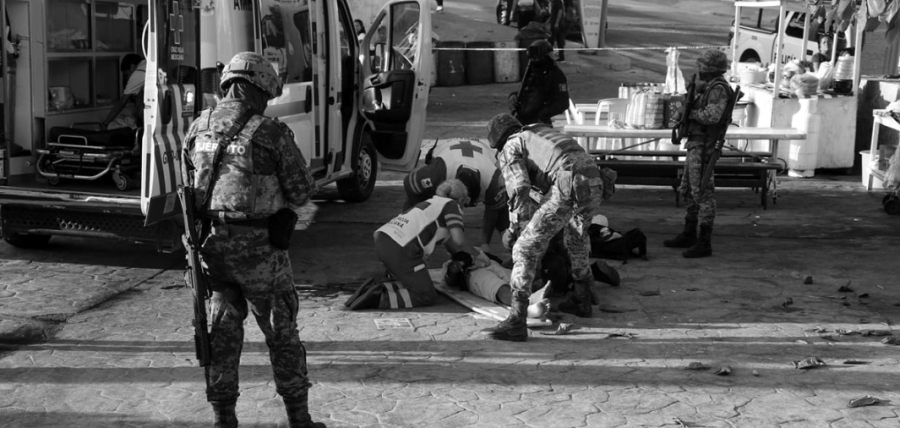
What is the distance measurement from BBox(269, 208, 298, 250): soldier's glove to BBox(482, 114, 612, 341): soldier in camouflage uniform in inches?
82.2

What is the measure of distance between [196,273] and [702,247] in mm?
5349

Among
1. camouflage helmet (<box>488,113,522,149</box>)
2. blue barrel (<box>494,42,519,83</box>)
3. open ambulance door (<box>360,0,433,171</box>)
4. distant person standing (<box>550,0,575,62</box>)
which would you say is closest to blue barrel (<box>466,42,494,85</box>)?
blue barrel (<box>494,42,519,83</box>)

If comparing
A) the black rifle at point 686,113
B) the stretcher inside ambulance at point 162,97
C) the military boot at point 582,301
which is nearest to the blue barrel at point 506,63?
the stretcher inside ambulance at point 162,97

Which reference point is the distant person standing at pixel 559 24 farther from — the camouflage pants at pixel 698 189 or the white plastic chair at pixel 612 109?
the camouflage pants at pixel 698 189

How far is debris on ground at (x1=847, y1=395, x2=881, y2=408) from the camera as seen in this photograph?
5.27m

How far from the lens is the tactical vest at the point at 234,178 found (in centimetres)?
458

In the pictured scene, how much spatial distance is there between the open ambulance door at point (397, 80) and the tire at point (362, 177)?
0.24m

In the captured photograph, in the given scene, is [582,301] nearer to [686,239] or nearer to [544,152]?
[544,152]

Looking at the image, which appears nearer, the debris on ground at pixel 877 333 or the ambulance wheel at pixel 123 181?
the debris on ground at pixel 877 333

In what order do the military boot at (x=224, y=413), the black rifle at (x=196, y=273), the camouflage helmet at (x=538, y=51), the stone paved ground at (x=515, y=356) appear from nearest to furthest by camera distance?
the black rifle at (x=196, y=273) < the military boot at (x=224, y=413) < the stone paved ground at (x=515, y=356) < the camouflage helmet at (x=538, y=51)

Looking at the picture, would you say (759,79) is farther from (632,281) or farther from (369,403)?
(369,403)

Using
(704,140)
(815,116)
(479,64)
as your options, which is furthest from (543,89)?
(479,64)

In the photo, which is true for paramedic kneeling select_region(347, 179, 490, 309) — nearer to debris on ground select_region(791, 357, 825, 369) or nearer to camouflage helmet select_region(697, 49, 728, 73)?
debris on ground select_region(791, 357, 825, 369)

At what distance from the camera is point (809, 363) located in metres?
5.92
